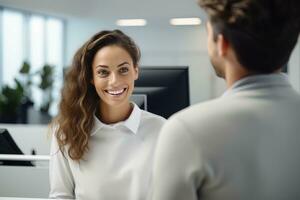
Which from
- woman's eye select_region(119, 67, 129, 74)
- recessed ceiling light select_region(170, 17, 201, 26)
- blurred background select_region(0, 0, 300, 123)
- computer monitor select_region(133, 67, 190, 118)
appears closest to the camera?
woman's eye select_region(119, 67, 129, 74)

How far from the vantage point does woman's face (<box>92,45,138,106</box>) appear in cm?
153

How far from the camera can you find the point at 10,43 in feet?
24.6

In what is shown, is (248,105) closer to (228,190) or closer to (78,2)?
(228,190)

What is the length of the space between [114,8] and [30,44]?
1687mm

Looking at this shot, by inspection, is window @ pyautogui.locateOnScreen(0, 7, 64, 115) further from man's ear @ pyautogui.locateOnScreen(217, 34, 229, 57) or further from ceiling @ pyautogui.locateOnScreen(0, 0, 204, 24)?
man's ear @ pyautogui.locateOnScreen(217, 34, 229, 57)

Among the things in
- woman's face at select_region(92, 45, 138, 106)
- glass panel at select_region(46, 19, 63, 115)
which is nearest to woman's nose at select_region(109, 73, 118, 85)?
woman's face at select_region(92, 45, 138, 106)

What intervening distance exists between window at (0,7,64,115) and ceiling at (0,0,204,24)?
0.38m

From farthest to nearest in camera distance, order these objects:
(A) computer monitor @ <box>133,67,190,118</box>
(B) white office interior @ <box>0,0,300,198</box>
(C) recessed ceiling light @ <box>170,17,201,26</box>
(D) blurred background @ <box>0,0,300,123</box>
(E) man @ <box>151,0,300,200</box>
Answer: (C) recessed ceiling light @ <box>170,17,201,26</box>, (B) white office interior @ <box>0,0,300,198</box>, (D) blurred background @ <box>0,0,300,123</box>, (A) computer monitor @ <box>133,67,190,118</box>, (E) man @ <box>151,0,300,200</box>

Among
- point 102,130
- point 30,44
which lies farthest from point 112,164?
point 30,44

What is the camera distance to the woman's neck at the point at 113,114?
5.20ft

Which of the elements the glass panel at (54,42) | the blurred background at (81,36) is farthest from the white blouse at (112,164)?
the glass panel at (54,42)

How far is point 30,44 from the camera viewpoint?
812cm

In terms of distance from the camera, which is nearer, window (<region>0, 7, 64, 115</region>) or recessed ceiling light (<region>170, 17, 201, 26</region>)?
window (<region>0, 7, 64, 115</region>)

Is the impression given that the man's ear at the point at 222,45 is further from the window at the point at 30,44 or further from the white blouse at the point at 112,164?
the window at the point at 30,44
